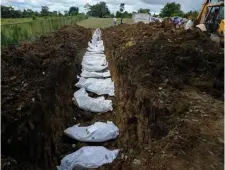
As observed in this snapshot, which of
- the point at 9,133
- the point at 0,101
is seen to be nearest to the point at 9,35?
the point at 0,101

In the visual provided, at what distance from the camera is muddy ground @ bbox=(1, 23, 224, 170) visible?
363 centimetres

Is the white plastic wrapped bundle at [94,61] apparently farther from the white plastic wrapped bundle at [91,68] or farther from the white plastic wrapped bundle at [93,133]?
the white plastic wrapped bundle at [93,133]

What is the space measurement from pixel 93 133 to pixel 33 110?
2.20 metres

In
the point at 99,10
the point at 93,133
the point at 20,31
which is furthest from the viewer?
the point at 99,10

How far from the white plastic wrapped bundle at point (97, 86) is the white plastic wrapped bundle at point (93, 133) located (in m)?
3.01

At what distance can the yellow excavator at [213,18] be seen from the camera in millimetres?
10250

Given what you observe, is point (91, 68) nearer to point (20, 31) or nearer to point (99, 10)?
point (20, 31)

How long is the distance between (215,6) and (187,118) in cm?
844

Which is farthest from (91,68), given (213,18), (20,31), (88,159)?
(88,159)

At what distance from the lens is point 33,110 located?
5.01 m

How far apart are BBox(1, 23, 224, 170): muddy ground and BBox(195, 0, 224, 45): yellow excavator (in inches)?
68.4

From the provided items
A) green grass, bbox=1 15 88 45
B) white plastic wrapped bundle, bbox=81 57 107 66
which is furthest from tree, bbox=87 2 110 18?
white plastic wrapped bundle, bbox=81 57 107 66

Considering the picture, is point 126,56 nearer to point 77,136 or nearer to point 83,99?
point 83,99

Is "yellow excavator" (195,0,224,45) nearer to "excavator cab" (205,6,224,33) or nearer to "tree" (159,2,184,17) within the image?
"excavator cab" (205,6,224,33)
